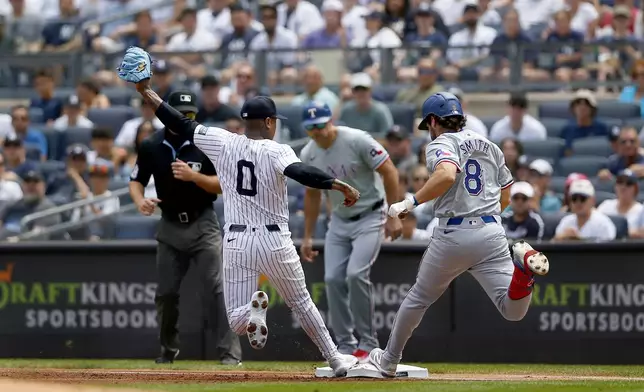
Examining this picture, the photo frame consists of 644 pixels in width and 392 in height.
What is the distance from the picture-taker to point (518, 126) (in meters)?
15.9

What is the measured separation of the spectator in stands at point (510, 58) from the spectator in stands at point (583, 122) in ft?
3.03

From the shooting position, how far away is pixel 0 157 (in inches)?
622

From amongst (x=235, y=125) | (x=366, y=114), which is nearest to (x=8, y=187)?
(x=235, y=125)

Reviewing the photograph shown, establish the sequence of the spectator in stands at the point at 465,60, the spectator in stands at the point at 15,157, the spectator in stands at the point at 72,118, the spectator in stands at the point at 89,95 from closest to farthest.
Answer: the spectator in stands at the point at 15,157 → the spectator in stands at the point at 465,60 → the spectator in stands at the point at 72,118 → the spectator in stands at the point at 89,95

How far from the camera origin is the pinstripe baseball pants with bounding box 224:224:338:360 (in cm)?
915

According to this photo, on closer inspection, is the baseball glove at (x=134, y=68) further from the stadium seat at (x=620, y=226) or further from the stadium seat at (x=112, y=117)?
the stadium seat at (x=112, y=117)

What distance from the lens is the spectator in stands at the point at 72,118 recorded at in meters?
17.5

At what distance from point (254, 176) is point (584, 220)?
5.04 m

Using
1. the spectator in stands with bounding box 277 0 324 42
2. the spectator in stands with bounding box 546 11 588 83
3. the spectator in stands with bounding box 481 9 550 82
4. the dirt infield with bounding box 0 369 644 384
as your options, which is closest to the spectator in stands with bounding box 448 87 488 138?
the spectator in stands with bounding box 481 9 550 82

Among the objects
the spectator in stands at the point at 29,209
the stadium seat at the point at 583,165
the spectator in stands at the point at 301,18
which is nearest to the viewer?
the spectator in stands at the point at 29,209

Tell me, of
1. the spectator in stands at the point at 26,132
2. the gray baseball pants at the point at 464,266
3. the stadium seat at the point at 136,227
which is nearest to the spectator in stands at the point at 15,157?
the spectator in stands at the point at 26,132

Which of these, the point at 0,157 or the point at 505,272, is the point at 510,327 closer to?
the point at 505,272

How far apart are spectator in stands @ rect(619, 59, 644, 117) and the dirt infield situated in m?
7.03

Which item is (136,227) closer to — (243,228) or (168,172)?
(168,172)
